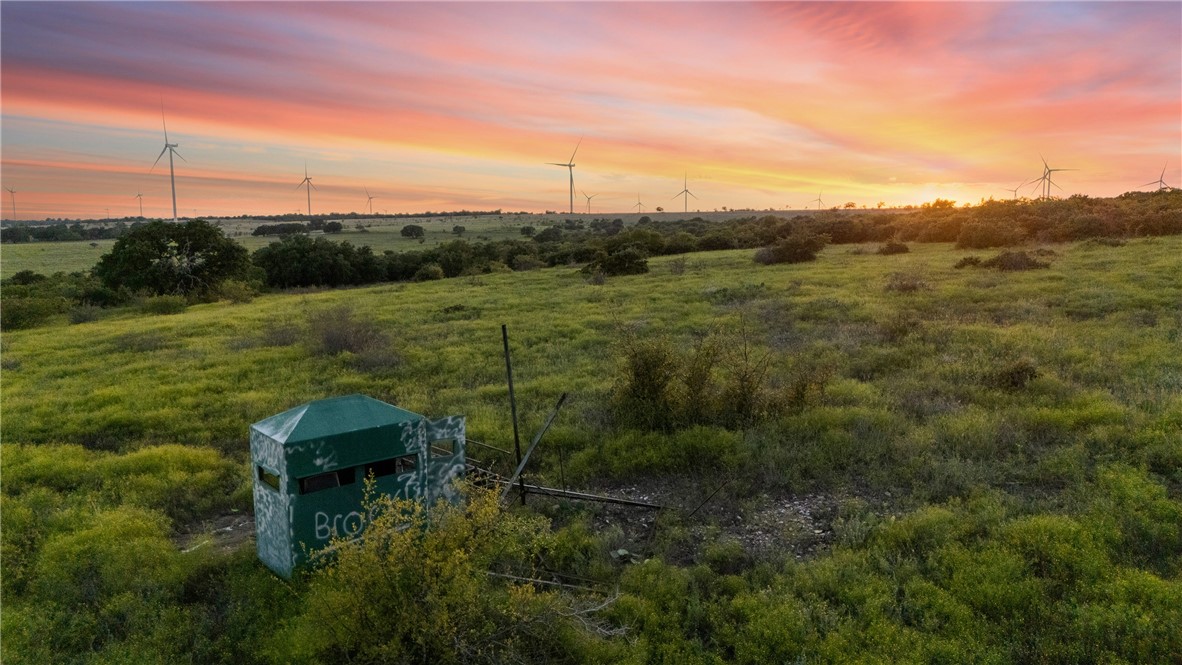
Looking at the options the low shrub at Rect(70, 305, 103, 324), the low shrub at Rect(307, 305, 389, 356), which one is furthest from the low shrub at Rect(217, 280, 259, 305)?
the low shrub at Rect(307, 305, 389, 356)

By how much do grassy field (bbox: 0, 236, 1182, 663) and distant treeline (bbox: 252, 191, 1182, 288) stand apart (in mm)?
21159

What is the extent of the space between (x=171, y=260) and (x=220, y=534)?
105ft

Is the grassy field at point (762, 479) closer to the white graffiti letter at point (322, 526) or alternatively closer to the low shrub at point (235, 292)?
the white graffiti letter at point (322, 526)

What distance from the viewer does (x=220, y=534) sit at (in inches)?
331

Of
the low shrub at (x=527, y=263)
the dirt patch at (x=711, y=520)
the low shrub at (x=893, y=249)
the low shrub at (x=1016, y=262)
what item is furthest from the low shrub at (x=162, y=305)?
the low shrub at (x=893, y=249)

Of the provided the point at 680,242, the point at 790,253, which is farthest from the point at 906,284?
the point at 680,242

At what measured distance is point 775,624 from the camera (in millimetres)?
5965

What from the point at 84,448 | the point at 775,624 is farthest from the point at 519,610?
the point at 84,448

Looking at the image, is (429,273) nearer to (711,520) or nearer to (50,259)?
(711,520)

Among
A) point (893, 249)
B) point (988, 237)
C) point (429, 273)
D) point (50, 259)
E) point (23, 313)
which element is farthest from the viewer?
point (50, 259)

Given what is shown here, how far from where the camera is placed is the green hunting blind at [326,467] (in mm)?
6414

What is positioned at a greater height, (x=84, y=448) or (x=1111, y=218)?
(x=1111, y=218)

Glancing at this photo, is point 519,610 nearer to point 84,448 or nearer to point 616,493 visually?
point 616,493

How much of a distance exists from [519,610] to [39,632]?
4.88 m
